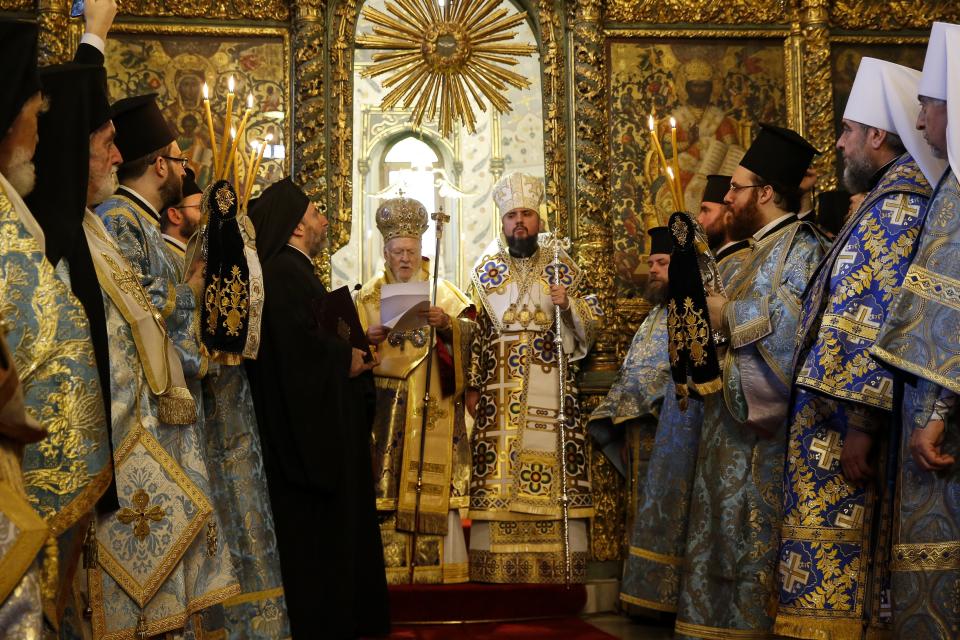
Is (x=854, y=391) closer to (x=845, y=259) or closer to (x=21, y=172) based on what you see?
(x=845, y=259)

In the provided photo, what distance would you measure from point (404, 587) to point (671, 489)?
6.42ft

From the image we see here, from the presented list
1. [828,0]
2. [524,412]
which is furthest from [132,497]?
[828,0]

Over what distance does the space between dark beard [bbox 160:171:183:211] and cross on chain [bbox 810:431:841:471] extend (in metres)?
2.87

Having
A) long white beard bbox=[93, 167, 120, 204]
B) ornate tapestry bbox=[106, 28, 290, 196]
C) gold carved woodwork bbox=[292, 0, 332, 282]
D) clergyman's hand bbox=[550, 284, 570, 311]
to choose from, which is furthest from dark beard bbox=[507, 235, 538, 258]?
long white beard bbox=[93, 167, 120, 204]

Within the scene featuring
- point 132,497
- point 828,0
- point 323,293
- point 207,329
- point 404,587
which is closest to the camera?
point 132,497

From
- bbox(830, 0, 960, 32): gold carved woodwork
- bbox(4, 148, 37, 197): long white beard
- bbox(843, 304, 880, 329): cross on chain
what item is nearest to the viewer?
bbox(4, 148, 37, 197): long white beard

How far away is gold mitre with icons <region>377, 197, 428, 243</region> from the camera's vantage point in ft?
26.9

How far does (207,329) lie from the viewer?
493cm

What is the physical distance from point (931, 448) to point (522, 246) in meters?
4.81

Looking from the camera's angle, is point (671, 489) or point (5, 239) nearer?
point (5, 239)

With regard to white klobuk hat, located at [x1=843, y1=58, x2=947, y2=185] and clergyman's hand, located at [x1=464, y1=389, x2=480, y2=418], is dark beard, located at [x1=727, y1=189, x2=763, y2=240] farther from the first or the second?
clergyman's hand, located at [x1=464, y1=389, x2=480, y2=418]

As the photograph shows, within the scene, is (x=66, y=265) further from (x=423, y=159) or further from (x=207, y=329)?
(x=423, y=159)

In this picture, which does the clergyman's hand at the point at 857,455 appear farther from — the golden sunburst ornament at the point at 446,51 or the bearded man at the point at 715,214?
the golden sunburst ornament at the point at 446,51

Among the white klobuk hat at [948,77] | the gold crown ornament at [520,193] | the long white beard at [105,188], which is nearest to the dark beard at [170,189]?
the long white beard at [105,188]
